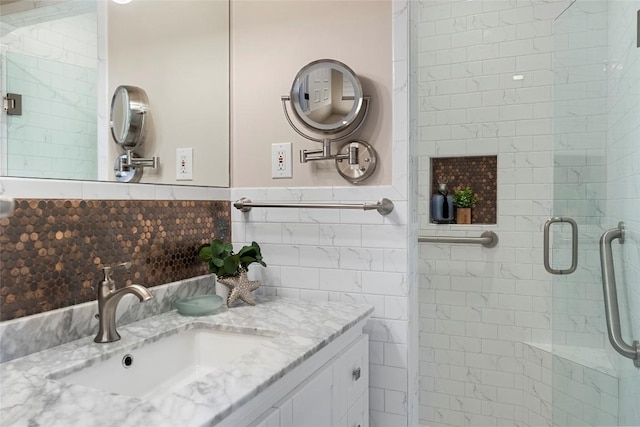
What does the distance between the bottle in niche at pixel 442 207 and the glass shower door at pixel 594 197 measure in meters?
0.57

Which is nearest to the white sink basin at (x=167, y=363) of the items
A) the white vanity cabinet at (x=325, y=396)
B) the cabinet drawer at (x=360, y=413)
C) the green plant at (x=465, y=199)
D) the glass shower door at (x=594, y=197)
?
the white vanity cabinet at (x=325, y=396)

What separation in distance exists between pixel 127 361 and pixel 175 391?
0.16 meters

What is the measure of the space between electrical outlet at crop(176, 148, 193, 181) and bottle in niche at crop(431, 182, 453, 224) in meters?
1.58

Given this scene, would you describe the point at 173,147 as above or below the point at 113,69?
below

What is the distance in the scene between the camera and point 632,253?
1.76 meters

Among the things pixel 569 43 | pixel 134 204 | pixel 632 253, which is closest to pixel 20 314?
pixel 134 204

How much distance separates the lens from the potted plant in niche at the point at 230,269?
4.89 feet

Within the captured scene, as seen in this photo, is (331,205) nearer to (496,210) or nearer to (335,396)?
(335,396)

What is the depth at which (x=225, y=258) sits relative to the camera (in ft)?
4.92

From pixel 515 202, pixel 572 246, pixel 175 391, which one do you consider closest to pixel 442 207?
pixel 515 202

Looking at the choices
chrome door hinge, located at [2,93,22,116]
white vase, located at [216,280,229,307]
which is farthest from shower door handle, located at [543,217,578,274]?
chrome door hinge, located at [2,93,22,116]

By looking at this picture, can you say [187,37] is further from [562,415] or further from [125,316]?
[562,415]

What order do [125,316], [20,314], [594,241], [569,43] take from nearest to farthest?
[20,314] → [125,316] → [594,241] → [569,43]

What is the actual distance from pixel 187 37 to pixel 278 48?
345mm
